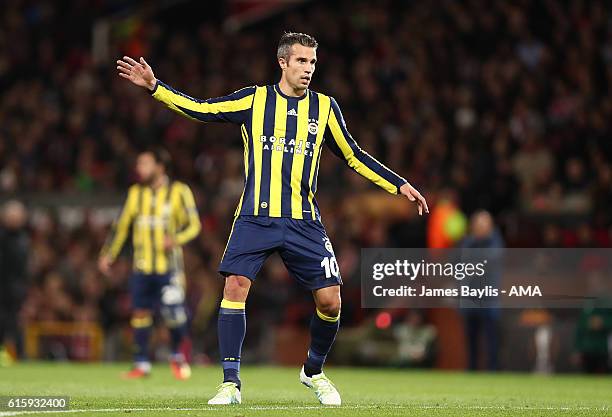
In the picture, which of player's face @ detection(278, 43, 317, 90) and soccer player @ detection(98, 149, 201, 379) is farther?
soccer player @ detection(98, 149, 201, 379)

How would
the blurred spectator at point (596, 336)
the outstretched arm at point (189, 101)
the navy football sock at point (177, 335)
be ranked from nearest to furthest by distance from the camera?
the outstretched arm at point (189, 101) < the navy football sock at point (177, 335) < the blurred spectator at point (596, 336)

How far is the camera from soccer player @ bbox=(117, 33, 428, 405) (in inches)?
305

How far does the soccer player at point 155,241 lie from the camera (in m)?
12.9

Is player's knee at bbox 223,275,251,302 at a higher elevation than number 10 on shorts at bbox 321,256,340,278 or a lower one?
lower

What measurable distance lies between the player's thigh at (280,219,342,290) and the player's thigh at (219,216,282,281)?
96mm

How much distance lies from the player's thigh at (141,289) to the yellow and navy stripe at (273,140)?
16.9ft

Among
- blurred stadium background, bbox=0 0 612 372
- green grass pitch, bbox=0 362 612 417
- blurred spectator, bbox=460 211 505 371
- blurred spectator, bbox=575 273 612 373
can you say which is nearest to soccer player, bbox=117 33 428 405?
green grass pitch, bbox=0 362 612 417

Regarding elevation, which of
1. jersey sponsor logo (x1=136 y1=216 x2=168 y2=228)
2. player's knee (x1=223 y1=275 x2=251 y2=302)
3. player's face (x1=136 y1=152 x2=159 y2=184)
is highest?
player's face (x1=136 y1=152 x2=159 y2=184)

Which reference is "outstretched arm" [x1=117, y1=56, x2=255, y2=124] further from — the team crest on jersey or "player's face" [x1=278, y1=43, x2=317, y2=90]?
the team crest on jersey

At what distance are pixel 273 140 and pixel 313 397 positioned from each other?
2.13 metres

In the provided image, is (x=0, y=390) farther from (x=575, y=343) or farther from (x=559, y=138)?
(x=559, y=138)

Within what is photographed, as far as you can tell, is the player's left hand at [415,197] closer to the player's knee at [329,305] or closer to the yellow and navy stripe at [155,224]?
the player's knee at [329,305]

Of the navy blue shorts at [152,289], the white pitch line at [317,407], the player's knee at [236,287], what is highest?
the navy blue shorts at [152,289]

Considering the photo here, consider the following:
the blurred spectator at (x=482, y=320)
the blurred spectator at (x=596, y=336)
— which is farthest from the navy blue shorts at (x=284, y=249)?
the blurred spectator at (x=596, y=336)
